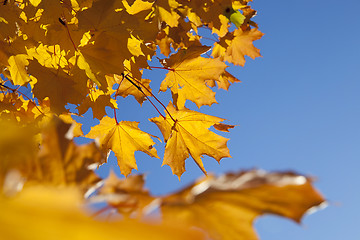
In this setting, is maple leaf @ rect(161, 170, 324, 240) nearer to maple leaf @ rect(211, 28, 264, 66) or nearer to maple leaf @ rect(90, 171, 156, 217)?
maple leaf @ rect(90, 171, 156, 217)

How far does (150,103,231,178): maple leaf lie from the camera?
1349 mm

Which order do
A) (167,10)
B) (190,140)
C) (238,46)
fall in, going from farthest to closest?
1. (238,46)
2. (190,140)
3. (167,10)

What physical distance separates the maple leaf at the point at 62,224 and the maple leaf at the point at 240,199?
69 mm

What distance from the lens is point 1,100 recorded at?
5.44 feet

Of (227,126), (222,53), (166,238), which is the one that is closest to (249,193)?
(166,238)

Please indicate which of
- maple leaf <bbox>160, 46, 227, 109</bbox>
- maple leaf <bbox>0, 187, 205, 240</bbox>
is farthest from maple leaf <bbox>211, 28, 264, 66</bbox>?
maple leaf <bbox>0, 187, 205, 240</bbox>

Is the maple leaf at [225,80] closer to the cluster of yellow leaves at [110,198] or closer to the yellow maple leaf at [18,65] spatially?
the yellow maple leaf at [18,65]

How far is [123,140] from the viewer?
154 centimetres

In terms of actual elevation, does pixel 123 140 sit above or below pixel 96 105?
below

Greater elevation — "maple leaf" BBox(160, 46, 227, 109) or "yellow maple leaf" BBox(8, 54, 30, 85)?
"yellow maple leaf" BBox(8, 54, 30, 85)

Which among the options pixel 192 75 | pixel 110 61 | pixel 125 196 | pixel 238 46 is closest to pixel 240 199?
pixel 125 196

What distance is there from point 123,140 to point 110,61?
1.79 feet

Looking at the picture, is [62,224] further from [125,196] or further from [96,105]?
[96,105]

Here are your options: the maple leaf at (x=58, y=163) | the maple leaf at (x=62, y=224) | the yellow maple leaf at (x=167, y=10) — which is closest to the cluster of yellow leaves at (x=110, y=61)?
the yellow maple leaf at (x=167, y=10)
